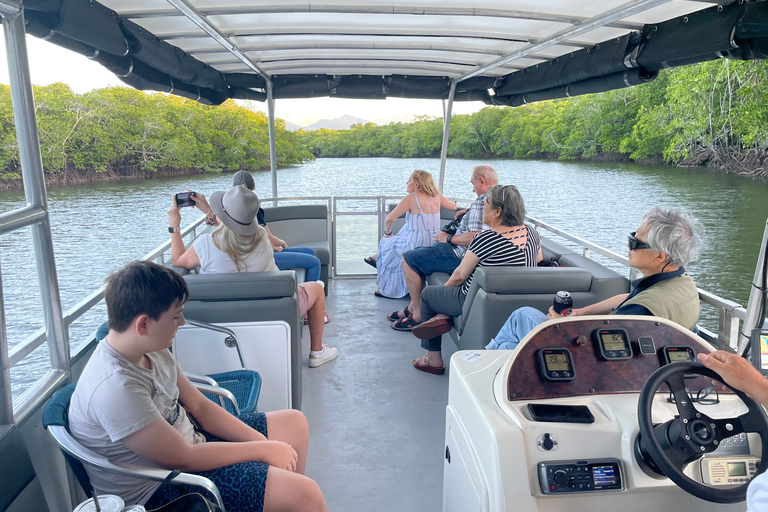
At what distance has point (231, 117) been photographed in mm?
26844

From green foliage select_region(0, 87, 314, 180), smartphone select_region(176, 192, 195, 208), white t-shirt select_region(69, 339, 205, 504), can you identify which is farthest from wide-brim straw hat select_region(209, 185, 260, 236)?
green foliage select_region(0, 87, 314, 180)

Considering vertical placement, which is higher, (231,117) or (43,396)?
(231,117)

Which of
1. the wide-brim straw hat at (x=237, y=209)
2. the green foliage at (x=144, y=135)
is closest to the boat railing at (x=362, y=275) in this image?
the wide-brim straw hat at (x=237, y=209)

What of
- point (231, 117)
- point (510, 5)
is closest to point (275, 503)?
point (510, 5)

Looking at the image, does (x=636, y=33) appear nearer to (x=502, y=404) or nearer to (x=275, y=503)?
(x=502, y=404)

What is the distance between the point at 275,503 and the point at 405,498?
2.68 ft

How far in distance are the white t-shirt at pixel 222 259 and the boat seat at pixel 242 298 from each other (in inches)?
7.7

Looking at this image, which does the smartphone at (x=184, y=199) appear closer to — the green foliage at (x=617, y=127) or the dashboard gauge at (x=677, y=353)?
the dashboard gauge at (x=677, y=353)

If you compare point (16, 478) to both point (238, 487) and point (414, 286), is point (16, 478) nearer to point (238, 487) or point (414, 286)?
point (238, 487)

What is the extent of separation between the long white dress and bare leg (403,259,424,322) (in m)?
0.44

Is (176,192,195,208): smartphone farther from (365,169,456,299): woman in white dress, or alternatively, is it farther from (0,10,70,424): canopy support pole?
(365,169,456,299): woman in white dress

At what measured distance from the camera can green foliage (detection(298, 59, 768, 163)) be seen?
14062mm

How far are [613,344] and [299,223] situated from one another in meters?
4.07

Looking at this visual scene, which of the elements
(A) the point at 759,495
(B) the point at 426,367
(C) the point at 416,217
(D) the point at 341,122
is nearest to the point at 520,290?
(B) the point at 426,367
